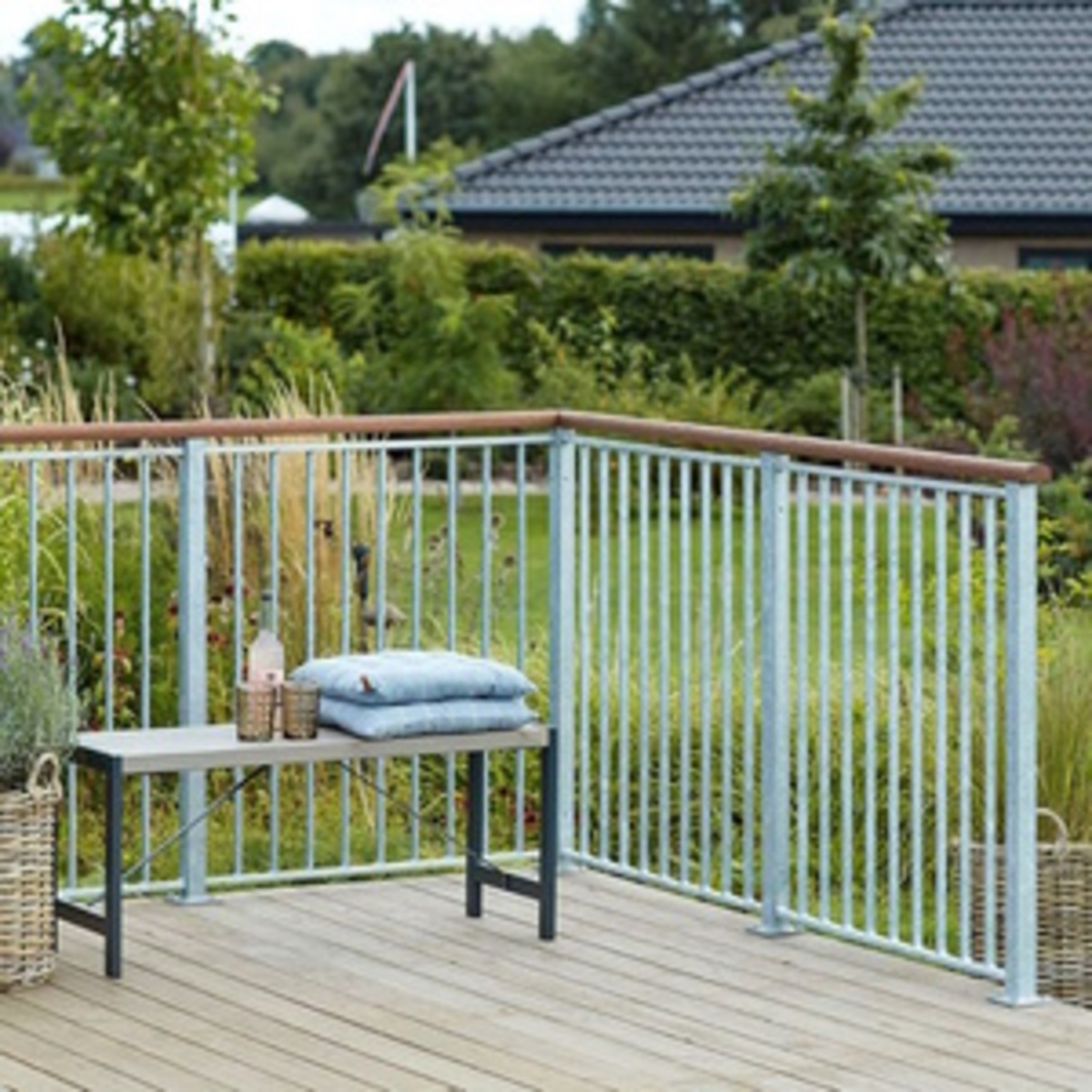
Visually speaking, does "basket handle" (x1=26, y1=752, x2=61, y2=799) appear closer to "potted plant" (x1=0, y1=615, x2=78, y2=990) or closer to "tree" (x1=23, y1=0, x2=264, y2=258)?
"potted plant" (x1=0, y1=615, x2=78, y2=990)

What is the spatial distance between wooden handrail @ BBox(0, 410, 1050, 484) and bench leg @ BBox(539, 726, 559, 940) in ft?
2.45

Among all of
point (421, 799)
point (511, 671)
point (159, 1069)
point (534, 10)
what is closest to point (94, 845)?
point (421, 799)

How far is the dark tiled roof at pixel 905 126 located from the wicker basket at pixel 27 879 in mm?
17859

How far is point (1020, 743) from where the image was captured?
235 inches

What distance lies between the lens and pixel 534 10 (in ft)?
194

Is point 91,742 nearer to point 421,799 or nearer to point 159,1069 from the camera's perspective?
point 159,1069

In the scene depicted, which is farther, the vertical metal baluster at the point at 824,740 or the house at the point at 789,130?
the house at the point at 789,130

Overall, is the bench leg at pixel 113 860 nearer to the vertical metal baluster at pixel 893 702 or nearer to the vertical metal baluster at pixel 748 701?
the vertical metal baluster at pixel 748 701

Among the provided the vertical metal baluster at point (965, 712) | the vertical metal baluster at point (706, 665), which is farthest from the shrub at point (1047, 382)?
the vertical metal baluster at point (965, 712)

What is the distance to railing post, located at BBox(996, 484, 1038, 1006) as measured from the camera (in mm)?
5922

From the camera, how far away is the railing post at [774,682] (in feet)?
21.8

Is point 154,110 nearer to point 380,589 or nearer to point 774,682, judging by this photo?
point 380,589

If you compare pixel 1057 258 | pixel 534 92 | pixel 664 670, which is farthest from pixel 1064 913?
pixel 534 92

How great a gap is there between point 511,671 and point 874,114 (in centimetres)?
1230
